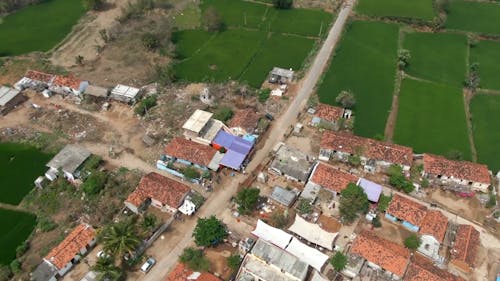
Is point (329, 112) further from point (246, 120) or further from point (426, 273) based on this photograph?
point (426, 273)

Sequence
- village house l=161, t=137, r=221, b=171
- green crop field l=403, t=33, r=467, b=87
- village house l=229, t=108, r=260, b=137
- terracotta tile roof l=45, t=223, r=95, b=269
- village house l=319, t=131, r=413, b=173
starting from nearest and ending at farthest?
terracotta tile roof l=45, t=223, r=95, b=269 → village house l=161, t=137, r=221, b=171 → village house l=319, t=131, r=413, b=173 → village house l=229, t=108, r=260, b=137 → green crop field l=403, t=33, r=467, b=87

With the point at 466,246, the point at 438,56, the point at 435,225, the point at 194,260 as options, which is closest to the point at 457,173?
the point at 435,225

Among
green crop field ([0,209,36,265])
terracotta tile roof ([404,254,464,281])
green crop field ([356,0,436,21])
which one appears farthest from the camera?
green crop field ([356,0,436,21])

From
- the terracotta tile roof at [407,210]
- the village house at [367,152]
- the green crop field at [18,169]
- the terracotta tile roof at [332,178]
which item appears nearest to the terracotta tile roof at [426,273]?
the terracotta tile roof at [407,210]

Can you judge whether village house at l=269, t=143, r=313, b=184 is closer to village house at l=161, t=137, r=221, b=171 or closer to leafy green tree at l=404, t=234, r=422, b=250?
village house at l=161, t=137, r=221, b=171

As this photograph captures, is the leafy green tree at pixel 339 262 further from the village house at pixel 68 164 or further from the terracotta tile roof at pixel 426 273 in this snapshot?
the village house at pixel 68 164

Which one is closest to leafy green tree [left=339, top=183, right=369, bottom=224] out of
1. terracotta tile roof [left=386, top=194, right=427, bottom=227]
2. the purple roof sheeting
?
the purple roof sheeting
